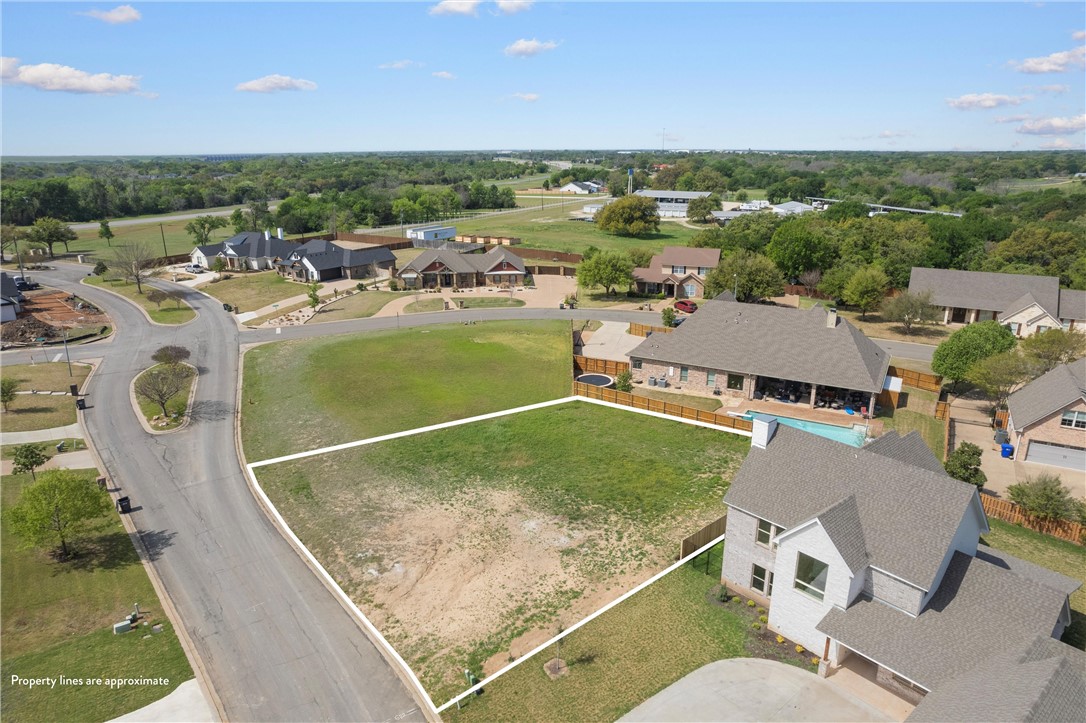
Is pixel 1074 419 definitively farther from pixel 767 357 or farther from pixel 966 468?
pixel 767 357

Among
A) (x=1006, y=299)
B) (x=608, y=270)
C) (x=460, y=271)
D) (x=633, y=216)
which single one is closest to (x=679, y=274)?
(x=608, y=270)

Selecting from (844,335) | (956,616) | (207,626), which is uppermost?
(844,335)

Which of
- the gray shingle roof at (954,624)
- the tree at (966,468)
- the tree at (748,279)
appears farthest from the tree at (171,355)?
the tree at (966,468)

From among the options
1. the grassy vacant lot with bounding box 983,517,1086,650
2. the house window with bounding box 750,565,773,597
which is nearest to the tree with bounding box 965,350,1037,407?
the grassy vacant lot with bounding box 983,517,1086,650

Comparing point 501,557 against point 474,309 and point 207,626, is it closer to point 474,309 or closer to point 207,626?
→ point 207,626

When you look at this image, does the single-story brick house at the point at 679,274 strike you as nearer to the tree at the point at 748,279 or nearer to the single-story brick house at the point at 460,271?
the tree at the point at 748,279

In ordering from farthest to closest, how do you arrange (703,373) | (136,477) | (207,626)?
(703,373) → (136,477) → (207,626)

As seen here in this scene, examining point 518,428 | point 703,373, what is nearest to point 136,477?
point 518,428
